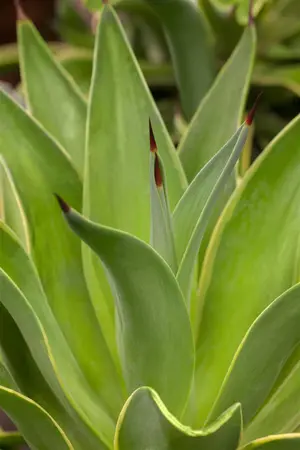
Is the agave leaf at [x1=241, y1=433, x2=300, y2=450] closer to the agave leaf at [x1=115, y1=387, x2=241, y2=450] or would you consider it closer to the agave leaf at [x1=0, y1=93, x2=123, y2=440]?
the agave leaf at [x1=115, y1=387, x2=241, y2=450]

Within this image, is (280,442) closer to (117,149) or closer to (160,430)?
(160,430)

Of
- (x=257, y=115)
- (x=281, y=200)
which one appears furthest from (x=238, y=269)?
(x=257, y=115)

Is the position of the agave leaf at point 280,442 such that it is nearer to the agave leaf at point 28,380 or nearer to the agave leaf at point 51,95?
the agave leaf at point 28,380

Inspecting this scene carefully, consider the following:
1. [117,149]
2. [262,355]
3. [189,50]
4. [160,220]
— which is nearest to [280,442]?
[262,355]

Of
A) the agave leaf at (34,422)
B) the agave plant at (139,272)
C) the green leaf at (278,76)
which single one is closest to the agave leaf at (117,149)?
the agave plant at (139,272)

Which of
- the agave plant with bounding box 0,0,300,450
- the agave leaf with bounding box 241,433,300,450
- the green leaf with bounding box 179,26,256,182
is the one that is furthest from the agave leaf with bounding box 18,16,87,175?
the agave leaf with bounding box 241,433,300,450

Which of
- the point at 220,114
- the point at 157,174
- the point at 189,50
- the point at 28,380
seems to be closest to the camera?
the point at 157,174

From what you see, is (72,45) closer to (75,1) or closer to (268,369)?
(75,1)
